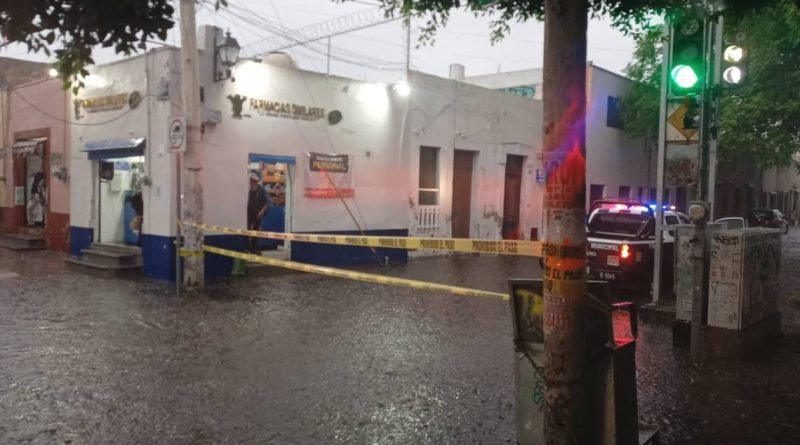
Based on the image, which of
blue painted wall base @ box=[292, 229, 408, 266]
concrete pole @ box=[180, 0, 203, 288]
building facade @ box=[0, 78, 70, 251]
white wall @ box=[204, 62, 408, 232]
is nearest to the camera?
concrete pole @ box=[180, 0, 203, 288]

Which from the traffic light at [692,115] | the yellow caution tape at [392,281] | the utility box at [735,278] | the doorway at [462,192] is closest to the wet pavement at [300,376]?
the utility box at [735,278]

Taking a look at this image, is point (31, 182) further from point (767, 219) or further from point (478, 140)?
point (767, 219)

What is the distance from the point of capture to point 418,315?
898 cm

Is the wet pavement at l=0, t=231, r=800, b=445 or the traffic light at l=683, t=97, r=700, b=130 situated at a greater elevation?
the traffic light at l=683, t=97, r=700, b=130

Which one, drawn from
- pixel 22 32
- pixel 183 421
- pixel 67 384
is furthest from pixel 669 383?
pixel 22 32

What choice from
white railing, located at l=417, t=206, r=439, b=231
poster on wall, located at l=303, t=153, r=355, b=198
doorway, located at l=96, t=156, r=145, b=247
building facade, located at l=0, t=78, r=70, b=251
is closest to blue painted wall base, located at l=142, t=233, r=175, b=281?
doorway, located at l=96, t=156, r=145, b=247

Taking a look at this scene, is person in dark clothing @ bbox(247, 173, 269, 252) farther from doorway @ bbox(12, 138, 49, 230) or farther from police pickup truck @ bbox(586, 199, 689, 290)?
doorway @ bbox(12, 138, 49, 230)

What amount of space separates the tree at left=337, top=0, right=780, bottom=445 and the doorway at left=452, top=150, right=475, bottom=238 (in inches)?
549

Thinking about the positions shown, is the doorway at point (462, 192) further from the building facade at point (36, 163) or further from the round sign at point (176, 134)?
the building facade at point (36, 163)

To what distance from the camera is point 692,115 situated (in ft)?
26.8

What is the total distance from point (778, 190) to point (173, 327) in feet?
153

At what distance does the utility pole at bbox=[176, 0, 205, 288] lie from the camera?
34.2 ft

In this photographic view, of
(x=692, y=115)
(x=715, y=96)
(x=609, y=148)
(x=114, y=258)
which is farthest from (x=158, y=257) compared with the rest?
(x=609, y=148)

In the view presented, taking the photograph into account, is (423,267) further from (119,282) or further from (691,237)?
(691,237)
